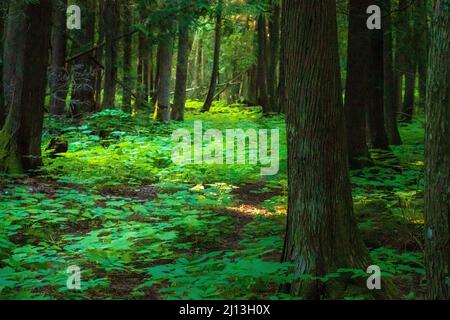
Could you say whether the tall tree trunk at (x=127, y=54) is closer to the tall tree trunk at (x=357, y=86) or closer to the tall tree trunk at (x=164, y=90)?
the tall tree trunk at (x=164, y=90)

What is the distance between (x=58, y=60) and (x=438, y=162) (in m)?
15.4

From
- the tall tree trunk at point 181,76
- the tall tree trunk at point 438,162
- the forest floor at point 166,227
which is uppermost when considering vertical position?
the tall tree trunk at point 181,76

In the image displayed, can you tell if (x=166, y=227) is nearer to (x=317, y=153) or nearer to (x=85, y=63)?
(x=317, y=153)

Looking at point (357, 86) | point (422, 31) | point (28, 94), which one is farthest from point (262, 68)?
point (28, 94)

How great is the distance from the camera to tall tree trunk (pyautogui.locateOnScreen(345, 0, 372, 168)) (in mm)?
10758

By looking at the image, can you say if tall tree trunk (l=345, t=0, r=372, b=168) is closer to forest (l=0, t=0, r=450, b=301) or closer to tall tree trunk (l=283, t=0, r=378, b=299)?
forest (l=0, t=0, r=450, b=301)

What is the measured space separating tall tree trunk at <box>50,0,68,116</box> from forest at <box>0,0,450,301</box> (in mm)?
69

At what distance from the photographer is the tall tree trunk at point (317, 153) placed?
461 cm

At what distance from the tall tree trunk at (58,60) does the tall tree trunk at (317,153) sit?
1197 centimetres

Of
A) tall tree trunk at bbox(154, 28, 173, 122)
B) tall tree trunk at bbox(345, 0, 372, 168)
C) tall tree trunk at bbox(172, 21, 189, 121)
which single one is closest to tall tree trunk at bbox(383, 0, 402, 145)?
tall tree trunk at bbox(345, 0, 372, 168)

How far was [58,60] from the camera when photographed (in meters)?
17.1

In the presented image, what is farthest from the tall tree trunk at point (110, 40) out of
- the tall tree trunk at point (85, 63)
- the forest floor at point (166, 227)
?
the forest floor at point (166, 227)

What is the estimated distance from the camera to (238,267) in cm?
515
